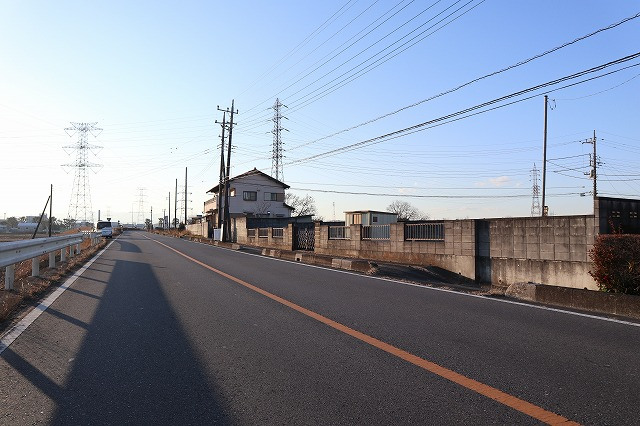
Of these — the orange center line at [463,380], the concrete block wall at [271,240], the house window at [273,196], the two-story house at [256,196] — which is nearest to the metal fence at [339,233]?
the concrete block wall at [271,240]

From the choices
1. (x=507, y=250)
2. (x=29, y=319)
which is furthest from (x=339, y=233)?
(x=29, y=319)

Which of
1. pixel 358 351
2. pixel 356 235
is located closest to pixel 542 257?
pixel 356 235

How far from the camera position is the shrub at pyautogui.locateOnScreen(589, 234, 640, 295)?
27.3 ft

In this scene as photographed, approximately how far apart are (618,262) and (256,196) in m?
61.5

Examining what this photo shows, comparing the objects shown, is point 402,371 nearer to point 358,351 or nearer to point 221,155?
point 358,351

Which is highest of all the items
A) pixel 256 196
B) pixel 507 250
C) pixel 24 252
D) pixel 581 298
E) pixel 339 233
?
pixel 256 196

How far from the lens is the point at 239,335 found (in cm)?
584

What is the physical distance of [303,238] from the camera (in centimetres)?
2966

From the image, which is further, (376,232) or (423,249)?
(376,232)

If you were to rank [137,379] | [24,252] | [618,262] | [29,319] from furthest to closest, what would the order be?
[24,252]
[618,262]
[29,319]
[137,379]

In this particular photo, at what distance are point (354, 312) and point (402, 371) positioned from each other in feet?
9.82

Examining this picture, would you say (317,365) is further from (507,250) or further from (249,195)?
(249,195)

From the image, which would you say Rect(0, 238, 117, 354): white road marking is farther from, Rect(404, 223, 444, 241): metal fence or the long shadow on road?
Rect(404, 223, 444, 241): metal fence

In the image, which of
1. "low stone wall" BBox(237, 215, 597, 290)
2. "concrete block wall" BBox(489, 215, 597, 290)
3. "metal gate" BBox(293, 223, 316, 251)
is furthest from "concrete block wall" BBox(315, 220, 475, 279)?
"metal gate" BBox(293, 223, 316, 251)
